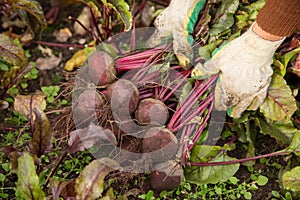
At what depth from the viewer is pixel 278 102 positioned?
1.63 m

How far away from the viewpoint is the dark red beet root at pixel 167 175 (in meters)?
1.55

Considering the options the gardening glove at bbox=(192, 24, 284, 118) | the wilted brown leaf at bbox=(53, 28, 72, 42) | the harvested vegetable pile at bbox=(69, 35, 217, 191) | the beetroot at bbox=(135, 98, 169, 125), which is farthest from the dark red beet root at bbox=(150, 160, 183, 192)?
the wilted brown leaf at bbox=(53, 28, 72, 42)

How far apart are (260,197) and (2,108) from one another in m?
0.90

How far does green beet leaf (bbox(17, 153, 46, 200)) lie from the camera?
50.9 inches

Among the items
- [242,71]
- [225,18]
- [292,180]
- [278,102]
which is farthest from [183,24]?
[292,180]

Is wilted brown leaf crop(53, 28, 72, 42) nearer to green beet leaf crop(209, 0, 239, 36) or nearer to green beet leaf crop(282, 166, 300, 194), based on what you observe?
green beet leaf crop(209, 0, 239, 36)

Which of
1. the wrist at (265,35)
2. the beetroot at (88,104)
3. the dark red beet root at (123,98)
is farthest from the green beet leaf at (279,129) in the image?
the beetroot at (88,104)

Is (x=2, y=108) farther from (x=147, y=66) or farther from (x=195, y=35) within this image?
(x=195, y=35)

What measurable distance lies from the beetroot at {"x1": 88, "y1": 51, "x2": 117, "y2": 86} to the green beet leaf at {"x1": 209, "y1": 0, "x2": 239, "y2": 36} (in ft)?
1.19

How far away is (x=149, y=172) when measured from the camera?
162cm

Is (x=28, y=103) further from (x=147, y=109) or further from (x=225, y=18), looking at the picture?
(x=225, y=18)

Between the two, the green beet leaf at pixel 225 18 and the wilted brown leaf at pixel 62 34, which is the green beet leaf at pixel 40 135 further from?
the wilted brown leaf at pixel 62 34

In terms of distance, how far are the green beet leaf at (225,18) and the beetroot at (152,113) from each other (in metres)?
0.33

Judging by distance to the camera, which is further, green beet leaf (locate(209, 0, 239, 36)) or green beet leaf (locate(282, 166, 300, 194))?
green beet leaf (locate(209, 0, 239, 36))
